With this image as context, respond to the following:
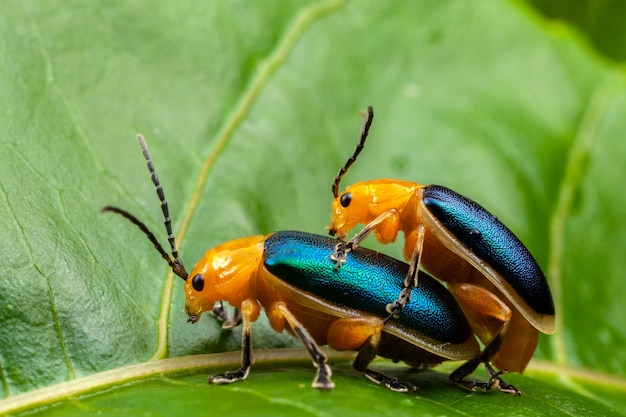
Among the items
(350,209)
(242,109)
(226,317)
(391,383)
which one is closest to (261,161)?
(242,109)

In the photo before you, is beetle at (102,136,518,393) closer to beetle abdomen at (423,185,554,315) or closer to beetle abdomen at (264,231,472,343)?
beetle abdomen at (264,231,472,343)

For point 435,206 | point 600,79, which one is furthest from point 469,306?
point 600,79

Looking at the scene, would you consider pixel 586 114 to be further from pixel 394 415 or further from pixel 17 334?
pixel 17 334

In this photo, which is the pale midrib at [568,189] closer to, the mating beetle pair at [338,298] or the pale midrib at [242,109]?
the mating beetle pair at [338,298]

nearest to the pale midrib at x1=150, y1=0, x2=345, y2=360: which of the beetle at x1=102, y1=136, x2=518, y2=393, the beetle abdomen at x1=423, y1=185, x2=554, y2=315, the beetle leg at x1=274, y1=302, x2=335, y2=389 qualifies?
the beetle at x1=102, y1=136, x2=518, y2=393

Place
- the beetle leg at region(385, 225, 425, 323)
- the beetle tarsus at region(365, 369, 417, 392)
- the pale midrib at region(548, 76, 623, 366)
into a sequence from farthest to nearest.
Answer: the pale midrib at region(548, 76, 623, 366) < the beetle leg at region(385, 225, 425, 323) < the beetle tarsus at region(365, 369, 417, 392)

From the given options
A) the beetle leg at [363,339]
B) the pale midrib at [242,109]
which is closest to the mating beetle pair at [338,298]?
the beetle leg at [363,339]

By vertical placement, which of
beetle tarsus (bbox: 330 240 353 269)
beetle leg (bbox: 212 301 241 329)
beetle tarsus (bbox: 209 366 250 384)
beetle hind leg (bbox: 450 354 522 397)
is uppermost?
beetle tarsus (bbox: 330 240 353 269)
